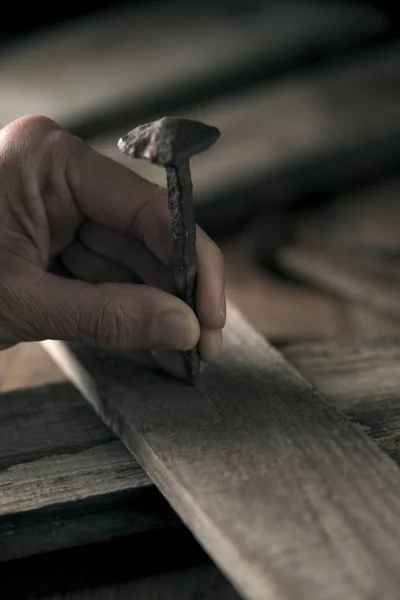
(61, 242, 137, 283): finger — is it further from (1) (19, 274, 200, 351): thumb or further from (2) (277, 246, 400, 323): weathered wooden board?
(2) (277, 246, 400, 323): weathered wooden board

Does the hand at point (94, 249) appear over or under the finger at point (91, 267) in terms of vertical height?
over

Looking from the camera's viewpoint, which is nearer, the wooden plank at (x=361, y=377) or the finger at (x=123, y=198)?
the wooden plank at (x=361, y=377)

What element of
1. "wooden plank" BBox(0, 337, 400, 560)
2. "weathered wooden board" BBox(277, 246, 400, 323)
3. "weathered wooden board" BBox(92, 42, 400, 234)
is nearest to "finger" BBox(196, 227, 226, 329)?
"wooden plank" BBox(0, 337, 400, 560)

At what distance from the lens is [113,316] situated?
136 cm

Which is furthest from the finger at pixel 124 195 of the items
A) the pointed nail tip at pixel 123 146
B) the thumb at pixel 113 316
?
the pointed nail tip at pixel 123 146

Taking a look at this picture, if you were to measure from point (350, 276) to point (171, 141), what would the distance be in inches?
58.2

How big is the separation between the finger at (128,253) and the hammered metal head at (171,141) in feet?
1.19

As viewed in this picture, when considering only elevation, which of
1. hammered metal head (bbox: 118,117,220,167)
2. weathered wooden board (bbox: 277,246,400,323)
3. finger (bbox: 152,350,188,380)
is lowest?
weathered wooden board (bbox: 277,246,400,323)

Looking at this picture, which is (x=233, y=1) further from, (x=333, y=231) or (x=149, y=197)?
(x=149, y=197)

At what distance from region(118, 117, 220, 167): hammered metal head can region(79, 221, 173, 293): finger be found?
362mm

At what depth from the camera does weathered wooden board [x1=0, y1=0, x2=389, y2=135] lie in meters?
3.93

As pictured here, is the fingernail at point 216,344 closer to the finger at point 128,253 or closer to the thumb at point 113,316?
the thumb at point 113,316

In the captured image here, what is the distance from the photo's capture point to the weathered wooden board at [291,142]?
349cm

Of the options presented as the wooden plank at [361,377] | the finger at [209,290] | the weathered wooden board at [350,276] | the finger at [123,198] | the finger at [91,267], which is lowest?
the weathered wooden board at [350,276]
